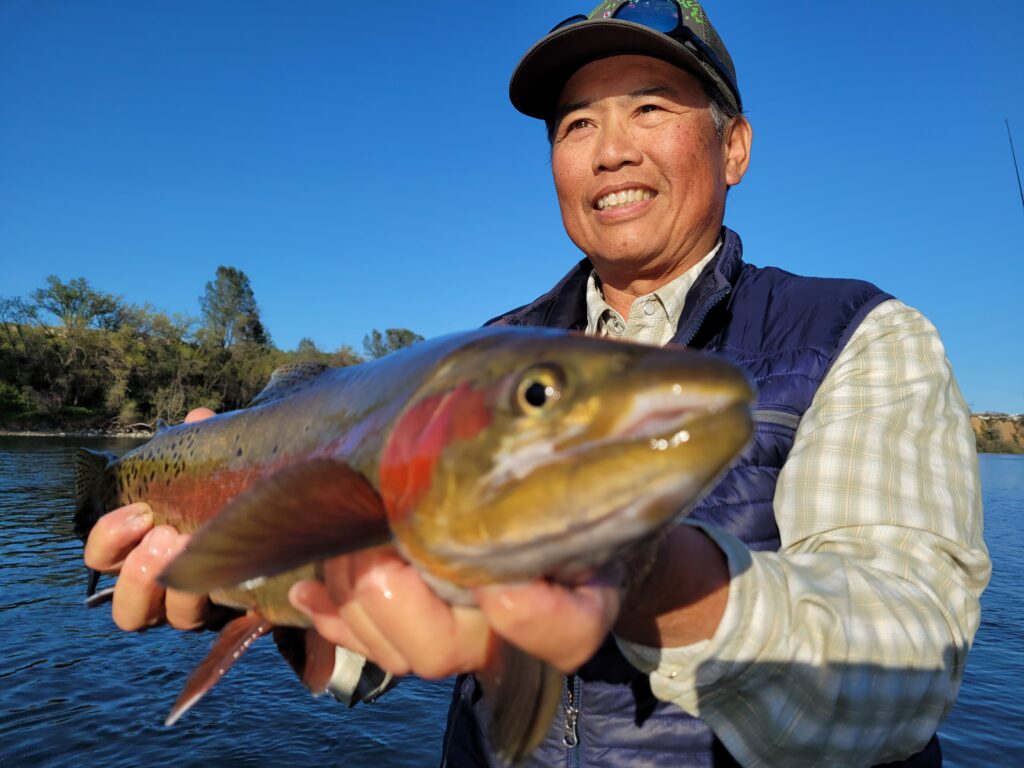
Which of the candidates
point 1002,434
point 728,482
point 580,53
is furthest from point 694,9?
point 1002,434

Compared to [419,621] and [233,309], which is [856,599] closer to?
[419,621]

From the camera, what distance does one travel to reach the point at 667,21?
3.16 meters

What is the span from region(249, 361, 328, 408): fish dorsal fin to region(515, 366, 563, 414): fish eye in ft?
4.92

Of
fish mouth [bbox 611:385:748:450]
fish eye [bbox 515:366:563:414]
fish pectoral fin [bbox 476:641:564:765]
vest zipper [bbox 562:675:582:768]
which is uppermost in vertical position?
fish eye [bbox 515:366:563:414]

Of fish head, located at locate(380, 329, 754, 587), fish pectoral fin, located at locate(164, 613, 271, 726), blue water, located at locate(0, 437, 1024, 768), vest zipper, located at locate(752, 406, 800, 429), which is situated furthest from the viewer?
blue water, located at locate(0, 437, 1024, 768)

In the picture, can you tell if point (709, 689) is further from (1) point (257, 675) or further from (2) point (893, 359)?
(1) point (257, 675)

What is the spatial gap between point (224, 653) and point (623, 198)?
8.50 ft

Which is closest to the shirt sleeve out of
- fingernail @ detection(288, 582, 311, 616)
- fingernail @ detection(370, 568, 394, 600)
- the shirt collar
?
fingernail @ detection(370, 568, 394, 600)

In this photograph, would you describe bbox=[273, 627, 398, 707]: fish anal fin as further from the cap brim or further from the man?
the cap brim

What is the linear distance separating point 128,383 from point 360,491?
67018mm

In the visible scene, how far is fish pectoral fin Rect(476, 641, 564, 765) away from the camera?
131 cm

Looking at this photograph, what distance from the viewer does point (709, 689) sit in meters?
1.57

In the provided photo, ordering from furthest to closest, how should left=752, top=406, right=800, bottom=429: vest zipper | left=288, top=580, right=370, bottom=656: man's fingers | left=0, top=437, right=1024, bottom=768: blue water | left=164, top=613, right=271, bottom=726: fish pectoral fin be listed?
1. left=0, top=437, right=1024, bottom=768: blue water
2. left=752, top=406, right=800, bottom=429: vest zipper
3. left=164, top=613, right=271, bottom=726: fish pectoral fin
4. left=288, top=580, right=370, bottom=656: man's fingers

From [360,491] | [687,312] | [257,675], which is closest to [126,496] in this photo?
[360,491]
